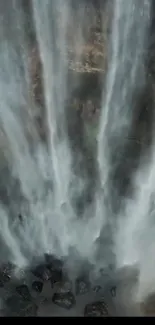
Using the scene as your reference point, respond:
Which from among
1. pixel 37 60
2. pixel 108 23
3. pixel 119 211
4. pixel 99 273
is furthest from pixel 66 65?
pixel 99 273

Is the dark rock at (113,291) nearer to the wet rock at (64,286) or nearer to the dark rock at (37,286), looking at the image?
the wet rock at (64,286)

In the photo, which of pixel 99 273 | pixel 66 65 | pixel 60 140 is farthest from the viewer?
pixel 60 140

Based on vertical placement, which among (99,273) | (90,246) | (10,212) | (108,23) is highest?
(108,23)

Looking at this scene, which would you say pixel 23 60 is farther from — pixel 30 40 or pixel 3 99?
pixel 3 99

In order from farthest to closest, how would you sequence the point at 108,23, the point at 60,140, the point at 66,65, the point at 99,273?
the point at 60,140 < the point at 66,65 < the point at 108,23 < the point at 99,273

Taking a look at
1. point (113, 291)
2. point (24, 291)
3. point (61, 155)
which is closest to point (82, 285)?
point (113, 291)

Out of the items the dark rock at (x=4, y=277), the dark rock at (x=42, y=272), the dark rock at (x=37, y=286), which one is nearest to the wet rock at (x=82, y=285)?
the dark rock at (x=42, y=272)
